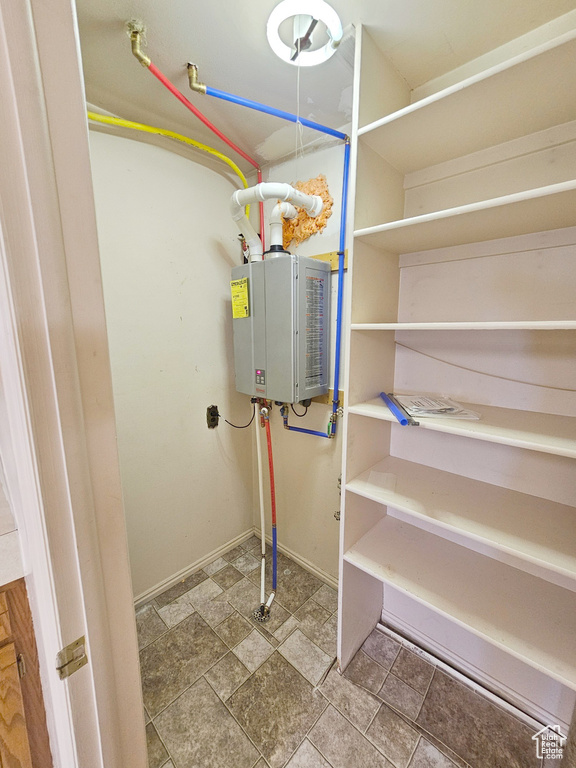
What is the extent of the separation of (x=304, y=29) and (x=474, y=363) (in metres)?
1.26

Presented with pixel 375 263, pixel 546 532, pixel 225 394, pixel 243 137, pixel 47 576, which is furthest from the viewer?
pixel 225 394

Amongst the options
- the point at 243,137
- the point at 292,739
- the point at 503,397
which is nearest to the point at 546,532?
the point at 503,397

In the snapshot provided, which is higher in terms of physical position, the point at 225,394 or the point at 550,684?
the point at 225,394

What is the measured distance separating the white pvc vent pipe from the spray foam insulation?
0.04 metres

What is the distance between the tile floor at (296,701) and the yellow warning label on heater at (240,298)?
62.0 inches

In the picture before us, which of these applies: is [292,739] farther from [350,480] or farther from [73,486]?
[73,486]

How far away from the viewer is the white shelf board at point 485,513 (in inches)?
33.4

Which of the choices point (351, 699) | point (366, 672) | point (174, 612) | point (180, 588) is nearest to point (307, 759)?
point (351, 699)

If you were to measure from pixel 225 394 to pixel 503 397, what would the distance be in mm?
1425

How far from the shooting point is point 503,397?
109 cm

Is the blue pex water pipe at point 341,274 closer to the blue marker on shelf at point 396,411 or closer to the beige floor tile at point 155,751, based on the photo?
the blue marker on shelf at point 396,411

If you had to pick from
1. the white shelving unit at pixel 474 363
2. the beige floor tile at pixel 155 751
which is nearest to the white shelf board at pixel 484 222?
the white shelving unit at pixel 474 363

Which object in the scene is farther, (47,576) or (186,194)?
(186,194)

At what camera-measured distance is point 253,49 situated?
3.36 ft
